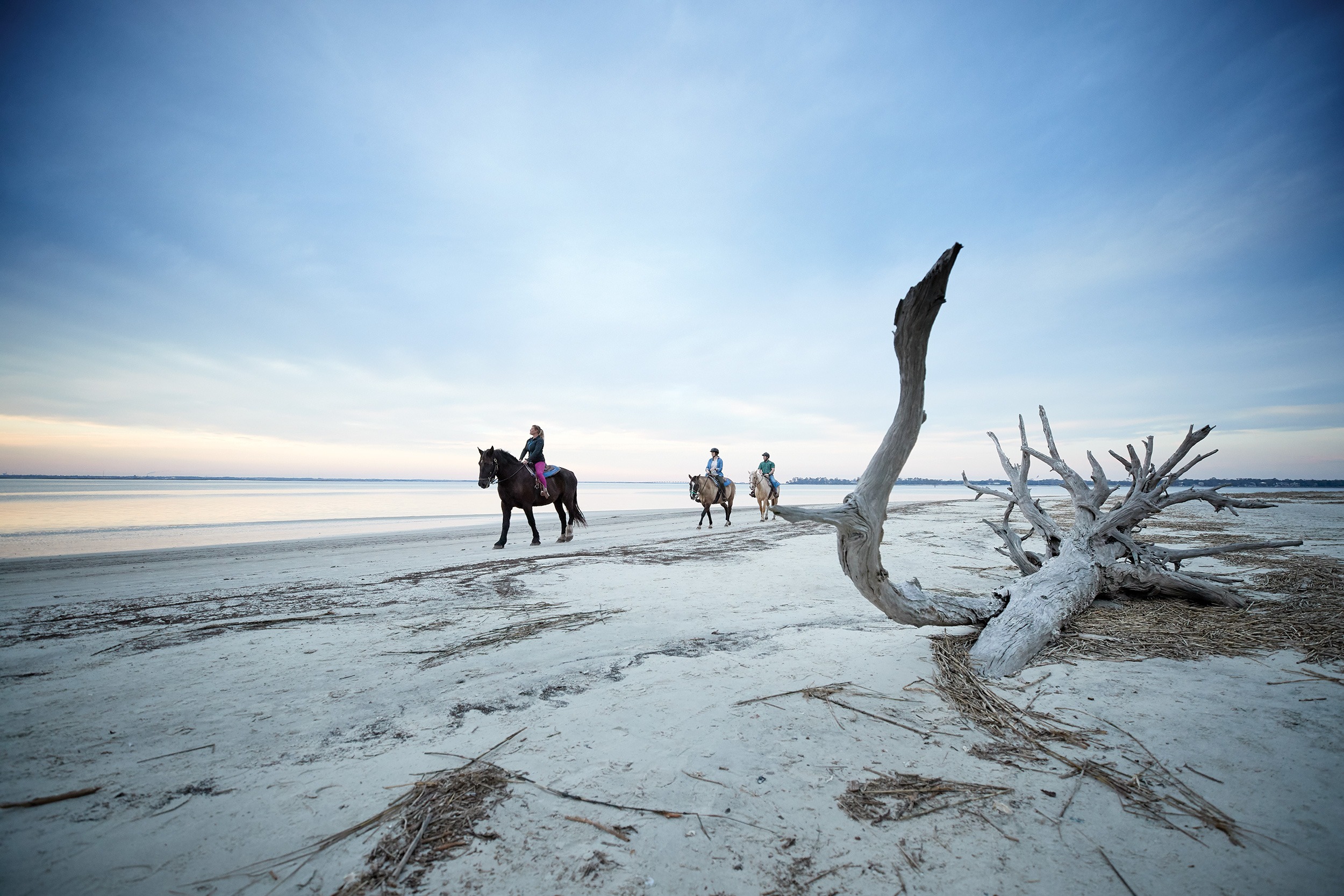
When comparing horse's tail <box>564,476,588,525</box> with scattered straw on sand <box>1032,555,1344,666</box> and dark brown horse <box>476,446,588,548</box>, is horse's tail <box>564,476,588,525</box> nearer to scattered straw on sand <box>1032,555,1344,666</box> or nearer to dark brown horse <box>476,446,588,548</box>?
dark brown horse <box>476,446,588,548</box>

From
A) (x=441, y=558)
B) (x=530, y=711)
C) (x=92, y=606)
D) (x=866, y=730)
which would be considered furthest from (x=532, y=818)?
(x=441, y=558)

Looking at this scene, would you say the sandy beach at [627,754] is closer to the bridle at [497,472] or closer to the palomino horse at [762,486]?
the bridle at [497,472]

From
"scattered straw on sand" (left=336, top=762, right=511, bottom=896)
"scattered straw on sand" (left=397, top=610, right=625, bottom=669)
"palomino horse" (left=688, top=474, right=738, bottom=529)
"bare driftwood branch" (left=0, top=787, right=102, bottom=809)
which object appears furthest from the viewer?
"palomino horse" (left=688, top=474, right=738, bottom=529)

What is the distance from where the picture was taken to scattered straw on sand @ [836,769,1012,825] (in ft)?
6.42

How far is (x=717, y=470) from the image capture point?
1962 cm

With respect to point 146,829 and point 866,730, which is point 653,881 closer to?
point 866,730

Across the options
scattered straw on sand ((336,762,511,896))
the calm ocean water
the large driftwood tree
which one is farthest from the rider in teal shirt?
scattered straw on sand ((336,762,511,896))

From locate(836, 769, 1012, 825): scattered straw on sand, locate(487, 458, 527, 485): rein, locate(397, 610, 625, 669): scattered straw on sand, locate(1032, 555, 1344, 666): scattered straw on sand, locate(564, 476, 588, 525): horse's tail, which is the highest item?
locate(487, 458, 527, 485): rein

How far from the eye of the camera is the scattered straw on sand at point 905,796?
1.96 meters

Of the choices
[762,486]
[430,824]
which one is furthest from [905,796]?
[762,486]

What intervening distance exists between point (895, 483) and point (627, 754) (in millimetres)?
2093

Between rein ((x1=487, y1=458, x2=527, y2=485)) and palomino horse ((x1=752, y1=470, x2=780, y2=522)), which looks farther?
palomino horse ((x1=752, y1=470, x2=780, y2=522))

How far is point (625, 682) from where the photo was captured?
331cm

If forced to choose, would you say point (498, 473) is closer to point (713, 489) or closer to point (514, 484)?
point (514, 484)
